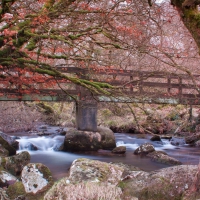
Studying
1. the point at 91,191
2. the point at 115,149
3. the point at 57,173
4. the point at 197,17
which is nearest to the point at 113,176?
the point at 91,191

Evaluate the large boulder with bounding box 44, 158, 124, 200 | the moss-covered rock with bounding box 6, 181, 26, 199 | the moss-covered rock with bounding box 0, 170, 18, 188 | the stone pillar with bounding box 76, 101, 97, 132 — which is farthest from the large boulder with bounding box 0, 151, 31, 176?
the stone pillar with bounding box 76, 101, 97, 132

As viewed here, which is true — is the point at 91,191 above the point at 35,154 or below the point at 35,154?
above

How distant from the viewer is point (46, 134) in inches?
549

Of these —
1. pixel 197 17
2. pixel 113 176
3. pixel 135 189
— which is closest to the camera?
pixel 197 17

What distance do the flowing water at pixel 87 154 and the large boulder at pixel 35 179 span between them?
87.8 inches

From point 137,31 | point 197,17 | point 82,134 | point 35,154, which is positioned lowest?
point 35,154

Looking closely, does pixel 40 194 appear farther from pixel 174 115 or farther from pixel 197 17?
pixel 174 115

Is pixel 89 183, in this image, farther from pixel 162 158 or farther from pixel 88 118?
pixel 88 118

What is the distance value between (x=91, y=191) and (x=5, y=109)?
39.8ft

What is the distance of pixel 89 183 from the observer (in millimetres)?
3590

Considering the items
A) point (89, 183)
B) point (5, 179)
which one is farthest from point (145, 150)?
point (89, 183)

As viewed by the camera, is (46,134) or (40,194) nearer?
(40,194)

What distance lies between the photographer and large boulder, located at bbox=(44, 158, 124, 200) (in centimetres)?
314

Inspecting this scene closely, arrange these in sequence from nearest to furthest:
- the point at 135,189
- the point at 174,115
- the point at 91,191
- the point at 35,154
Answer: the point at 91,191 < the point at 135,189 < the point at 35,154 < the point at 174,115
